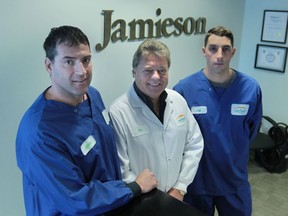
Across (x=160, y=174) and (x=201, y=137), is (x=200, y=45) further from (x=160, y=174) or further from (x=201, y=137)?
(x=160, y=174)

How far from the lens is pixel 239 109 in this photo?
6.15ft

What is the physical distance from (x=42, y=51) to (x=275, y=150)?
106 inches

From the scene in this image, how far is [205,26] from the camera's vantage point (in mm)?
3209

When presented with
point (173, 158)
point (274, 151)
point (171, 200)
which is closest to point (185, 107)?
point (173, 158)

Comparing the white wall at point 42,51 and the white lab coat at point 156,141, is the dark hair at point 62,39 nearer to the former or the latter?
the white lab coat at point 156,141

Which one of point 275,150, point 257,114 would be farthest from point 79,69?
point 275,150

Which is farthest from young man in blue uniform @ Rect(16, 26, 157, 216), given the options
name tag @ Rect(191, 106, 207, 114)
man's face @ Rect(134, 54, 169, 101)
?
name tag @ Rect(191, 106, 207, 114)

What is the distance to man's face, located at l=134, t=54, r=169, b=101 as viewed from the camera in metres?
1.52

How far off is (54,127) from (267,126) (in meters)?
3.19

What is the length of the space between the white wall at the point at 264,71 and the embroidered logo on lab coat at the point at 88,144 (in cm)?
295

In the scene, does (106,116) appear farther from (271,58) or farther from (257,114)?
(271,58)

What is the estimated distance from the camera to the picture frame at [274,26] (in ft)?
11.3

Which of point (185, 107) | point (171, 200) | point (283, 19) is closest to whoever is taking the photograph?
point (171, 200)

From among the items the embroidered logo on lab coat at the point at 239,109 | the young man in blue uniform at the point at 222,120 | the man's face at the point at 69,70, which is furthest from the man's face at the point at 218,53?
the man's face at the point at 69,70
